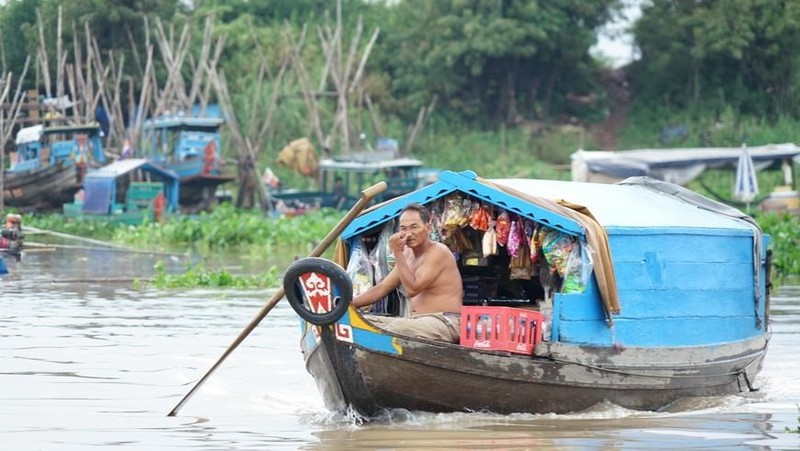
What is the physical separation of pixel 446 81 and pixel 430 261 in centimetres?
2575

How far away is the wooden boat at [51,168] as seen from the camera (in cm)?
2809

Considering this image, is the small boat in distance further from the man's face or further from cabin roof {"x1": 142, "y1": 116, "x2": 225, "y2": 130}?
the man's face

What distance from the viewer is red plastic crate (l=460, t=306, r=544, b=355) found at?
7.52 meters

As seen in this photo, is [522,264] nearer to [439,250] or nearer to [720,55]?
[439,250]

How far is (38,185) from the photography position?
28.2m

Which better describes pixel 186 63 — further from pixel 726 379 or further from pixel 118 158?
pixel 726 379

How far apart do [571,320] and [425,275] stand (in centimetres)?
79

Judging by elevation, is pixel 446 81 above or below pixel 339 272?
above

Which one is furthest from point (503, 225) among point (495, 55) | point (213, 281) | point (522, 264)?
point (495, 55)

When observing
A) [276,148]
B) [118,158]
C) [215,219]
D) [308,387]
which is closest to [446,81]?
[276,148]

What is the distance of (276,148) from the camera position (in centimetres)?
3269

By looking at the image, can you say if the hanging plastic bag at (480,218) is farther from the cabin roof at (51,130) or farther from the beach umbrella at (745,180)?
the cabin roof at (51,130)

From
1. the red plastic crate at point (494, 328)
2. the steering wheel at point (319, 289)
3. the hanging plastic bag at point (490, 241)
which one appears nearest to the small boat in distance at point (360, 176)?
the hanging plastic bag at point (490, 241)

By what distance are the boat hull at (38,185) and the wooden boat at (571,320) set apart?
20.4 m
